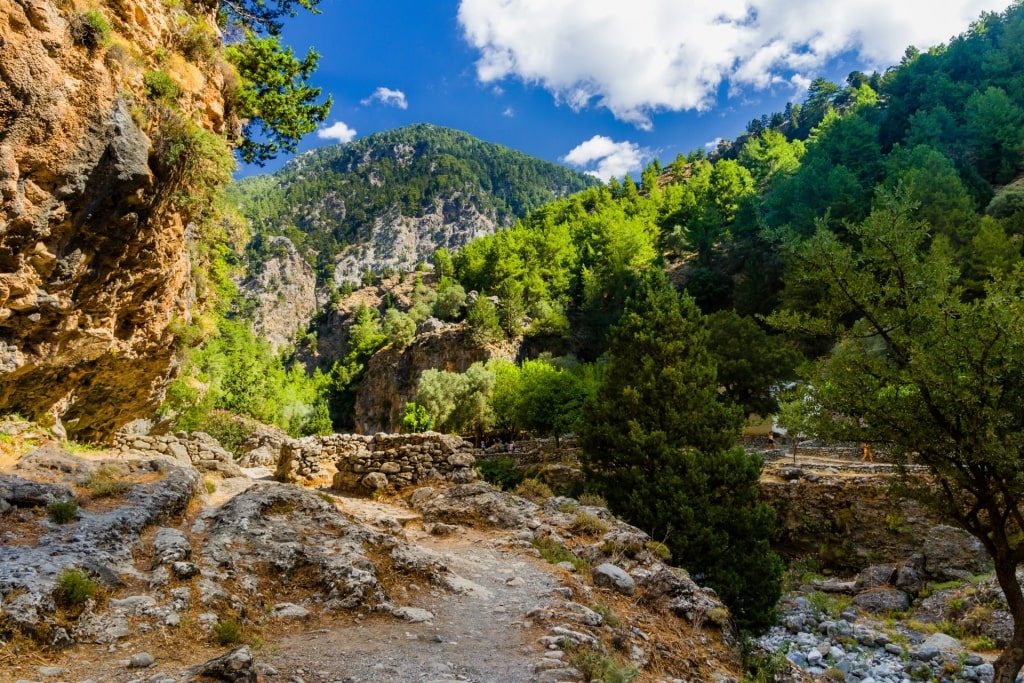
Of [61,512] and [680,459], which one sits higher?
[61,512]

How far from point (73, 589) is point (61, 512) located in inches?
68.4

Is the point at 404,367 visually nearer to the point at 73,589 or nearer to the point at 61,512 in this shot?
the point at 61,512

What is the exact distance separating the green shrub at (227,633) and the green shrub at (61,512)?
236 centimetres

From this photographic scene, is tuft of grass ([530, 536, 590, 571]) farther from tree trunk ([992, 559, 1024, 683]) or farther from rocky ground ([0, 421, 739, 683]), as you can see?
tree trunk ([992, 559, 1024, 683])

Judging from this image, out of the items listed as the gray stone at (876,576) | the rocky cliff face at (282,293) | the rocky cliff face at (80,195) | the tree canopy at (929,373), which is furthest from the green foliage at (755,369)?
the rocky cliff face at (282,293)

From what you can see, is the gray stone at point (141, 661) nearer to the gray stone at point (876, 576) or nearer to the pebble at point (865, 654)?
the pebble at point (865, 654)

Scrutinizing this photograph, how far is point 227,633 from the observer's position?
14.5 ft

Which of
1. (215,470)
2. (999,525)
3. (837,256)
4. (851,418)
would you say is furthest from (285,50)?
(999,525)

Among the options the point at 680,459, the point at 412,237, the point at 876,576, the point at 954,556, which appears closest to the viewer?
the point at 680,459

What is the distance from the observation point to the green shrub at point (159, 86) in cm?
837

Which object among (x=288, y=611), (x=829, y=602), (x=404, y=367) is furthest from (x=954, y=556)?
(x=404, y=367)

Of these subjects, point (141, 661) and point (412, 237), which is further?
point (412, 237)

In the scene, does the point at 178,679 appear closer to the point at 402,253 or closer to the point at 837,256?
the point at 837,256

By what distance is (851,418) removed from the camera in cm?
995
